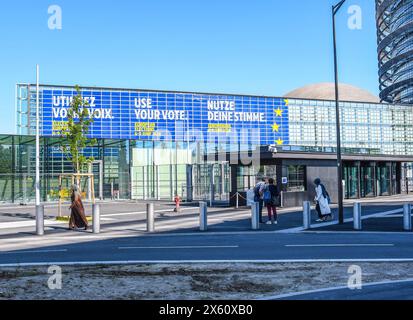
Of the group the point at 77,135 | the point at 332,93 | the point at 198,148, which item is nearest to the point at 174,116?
the point at 198,148

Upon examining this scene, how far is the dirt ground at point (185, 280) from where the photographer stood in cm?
733

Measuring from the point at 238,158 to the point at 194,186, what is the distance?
24.5 feet

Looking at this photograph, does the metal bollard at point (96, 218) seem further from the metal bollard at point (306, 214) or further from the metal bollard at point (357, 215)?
the metal bollard at point (357, 215)

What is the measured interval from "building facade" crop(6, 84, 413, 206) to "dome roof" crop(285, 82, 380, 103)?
1434 inches

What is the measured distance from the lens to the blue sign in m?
44.8

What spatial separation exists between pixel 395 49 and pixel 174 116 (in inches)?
1792

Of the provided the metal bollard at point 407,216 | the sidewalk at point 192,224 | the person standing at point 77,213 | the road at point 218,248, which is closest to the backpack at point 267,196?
the sidewalk at point 192,224

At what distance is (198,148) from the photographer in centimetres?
4797

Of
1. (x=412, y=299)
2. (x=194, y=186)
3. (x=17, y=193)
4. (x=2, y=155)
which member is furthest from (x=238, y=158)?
(x=412, y=299)

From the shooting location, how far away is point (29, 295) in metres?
7.26

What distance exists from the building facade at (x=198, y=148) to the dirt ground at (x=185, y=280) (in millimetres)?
15350

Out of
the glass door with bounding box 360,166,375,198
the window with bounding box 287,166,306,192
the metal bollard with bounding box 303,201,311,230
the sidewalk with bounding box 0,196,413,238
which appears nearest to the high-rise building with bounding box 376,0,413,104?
the glass door with bounding box 360,166,375,198

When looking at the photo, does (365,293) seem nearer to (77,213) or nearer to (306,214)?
(306,214)
